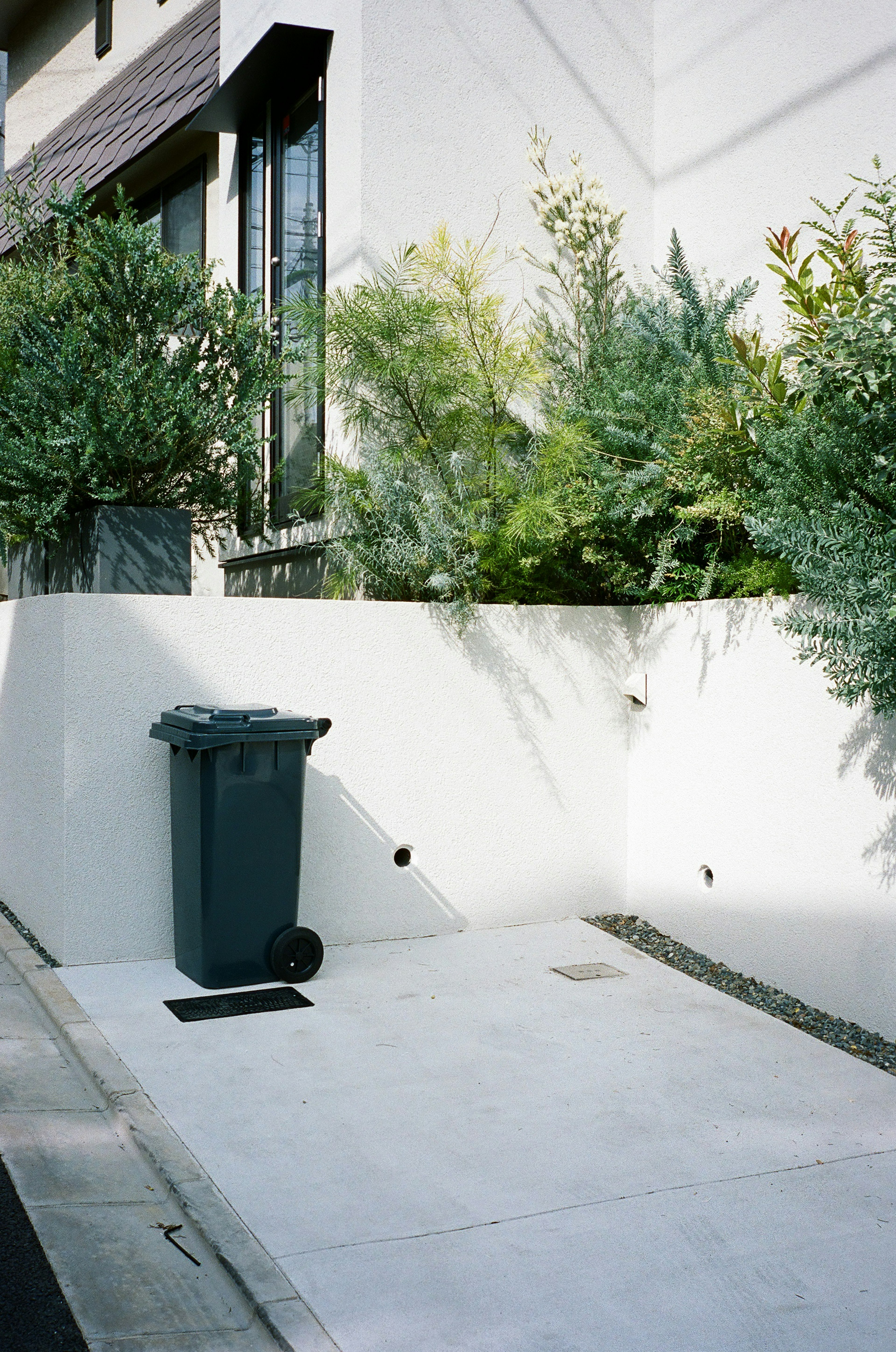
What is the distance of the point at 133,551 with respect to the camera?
5.98 metres

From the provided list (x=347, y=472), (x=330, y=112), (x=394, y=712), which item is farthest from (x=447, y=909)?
(x=330, y=112)

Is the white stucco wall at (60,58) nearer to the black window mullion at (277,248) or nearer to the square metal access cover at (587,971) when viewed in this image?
the black window mullion at (277,248)

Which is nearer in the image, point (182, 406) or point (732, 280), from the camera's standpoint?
point (182, 406)

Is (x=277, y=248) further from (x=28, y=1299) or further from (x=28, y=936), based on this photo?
(x=28, y=1299)

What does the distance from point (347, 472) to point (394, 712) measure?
4.46 ft

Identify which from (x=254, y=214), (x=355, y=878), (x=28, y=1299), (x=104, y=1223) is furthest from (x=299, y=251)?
(x=28, y=1299)

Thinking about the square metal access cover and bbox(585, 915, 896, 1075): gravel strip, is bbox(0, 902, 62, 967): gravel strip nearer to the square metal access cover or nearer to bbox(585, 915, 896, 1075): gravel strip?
the square metal access cover

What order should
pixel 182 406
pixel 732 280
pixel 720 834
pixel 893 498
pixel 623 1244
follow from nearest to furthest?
1. pixel 623 1244
2. pixel 893 498
3. pixel 720 834
4. pixel 182 406
5. pixel 732 280

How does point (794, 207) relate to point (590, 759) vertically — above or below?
above

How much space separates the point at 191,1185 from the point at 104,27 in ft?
44.7

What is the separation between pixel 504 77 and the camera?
714 centimetres

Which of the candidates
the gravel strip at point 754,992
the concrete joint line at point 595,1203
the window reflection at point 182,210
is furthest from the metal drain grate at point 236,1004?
the window reflection at point 182,210

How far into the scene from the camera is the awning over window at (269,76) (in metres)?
7.13

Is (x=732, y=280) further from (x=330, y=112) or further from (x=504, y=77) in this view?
(x=330, y=112)
